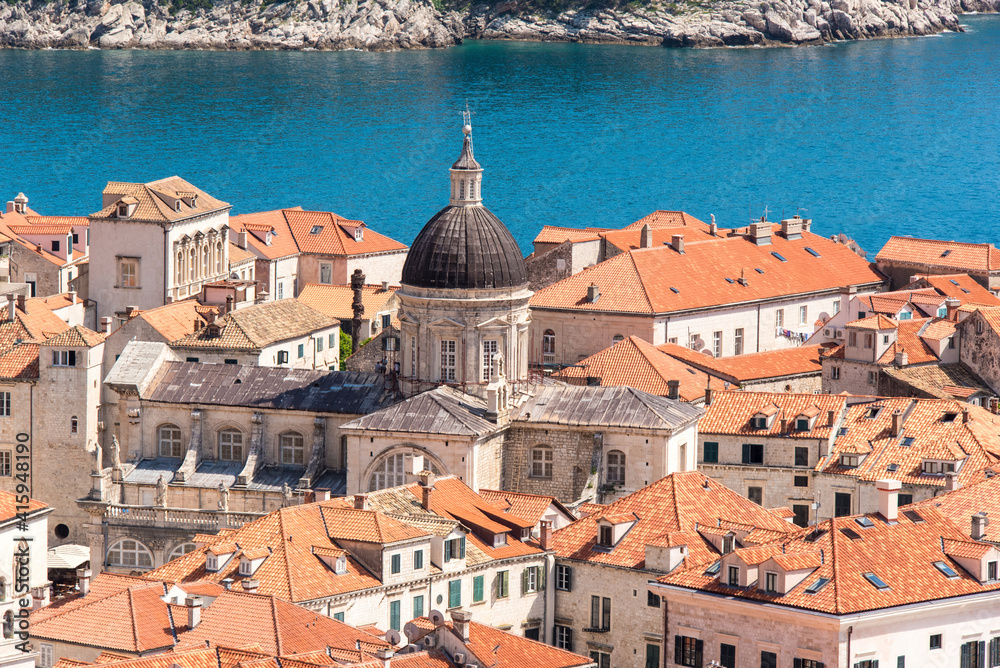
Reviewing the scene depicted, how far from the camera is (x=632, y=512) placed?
260 feet

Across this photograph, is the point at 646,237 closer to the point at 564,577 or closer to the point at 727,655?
the point at 564,577

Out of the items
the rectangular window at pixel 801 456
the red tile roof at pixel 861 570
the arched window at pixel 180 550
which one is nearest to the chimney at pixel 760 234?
the rectangular window at pixel 801 456

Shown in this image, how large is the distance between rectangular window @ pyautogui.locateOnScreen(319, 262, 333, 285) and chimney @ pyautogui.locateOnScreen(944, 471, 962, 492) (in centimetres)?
6017

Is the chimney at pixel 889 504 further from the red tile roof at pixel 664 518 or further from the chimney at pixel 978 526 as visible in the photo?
the red tile roof at pixel 664 518

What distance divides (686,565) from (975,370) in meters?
35.9

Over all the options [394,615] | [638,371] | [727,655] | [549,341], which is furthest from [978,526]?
[549,341]

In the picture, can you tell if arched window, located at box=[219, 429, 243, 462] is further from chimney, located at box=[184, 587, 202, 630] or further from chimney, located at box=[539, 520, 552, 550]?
chimney, located at box=[184, 587, 202, 630]

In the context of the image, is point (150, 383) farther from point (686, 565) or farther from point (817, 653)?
point (817, 653)

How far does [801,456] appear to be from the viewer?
302 feet

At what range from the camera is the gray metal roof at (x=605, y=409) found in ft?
289

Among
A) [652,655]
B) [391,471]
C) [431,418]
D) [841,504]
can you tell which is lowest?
[652,655]

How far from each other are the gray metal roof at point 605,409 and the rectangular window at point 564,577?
10.2m

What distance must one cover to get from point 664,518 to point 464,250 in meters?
16.1

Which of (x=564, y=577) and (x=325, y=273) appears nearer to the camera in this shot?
(x=564, y=577)
